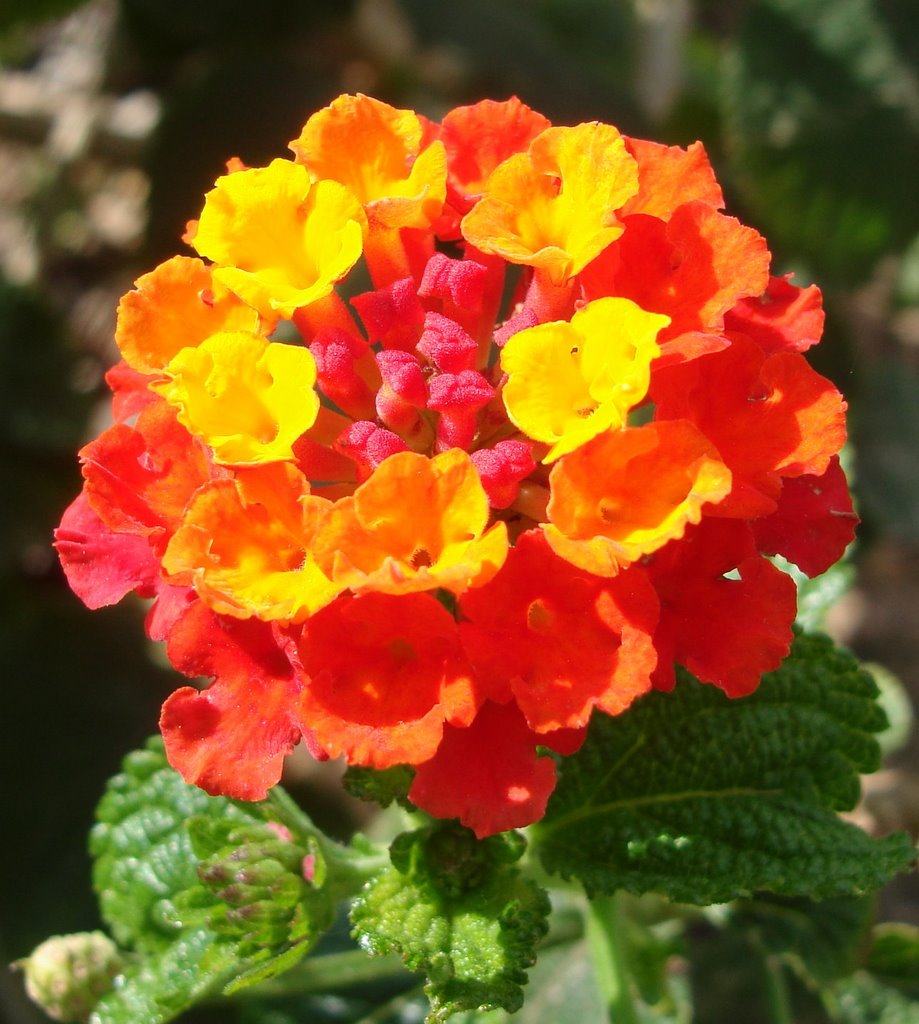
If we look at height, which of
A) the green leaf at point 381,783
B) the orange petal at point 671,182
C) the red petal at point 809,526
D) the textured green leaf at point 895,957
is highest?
the orange petal at point 671,182

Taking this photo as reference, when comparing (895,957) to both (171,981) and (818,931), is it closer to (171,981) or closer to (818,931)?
(818,931)

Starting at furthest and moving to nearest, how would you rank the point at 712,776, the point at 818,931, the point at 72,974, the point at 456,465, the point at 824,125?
the point at 824,125 → the point at 818,931 → the point at 72,974 → the point at 712,776 → the point at 456,465

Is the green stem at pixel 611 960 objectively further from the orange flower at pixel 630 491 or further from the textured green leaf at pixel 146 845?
the orange flower at pixel 630 491

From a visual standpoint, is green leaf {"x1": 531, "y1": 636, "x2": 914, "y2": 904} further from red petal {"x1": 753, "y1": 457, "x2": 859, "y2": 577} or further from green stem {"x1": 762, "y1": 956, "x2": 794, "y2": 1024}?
green stem {"x1": 762, "y1": 956, "x2": 794, "y2": 1024}

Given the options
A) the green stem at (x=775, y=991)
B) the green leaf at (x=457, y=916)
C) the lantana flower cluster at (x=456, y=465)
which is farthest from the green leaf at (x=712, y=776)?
the green stem at (x=775, y=991)

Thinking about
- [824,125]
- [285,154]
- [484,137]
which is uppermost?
[824,125]

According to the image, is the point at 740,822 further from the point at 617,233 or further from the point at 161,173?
the point at 161,173

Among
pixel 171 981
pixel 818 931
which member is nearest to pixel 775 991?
pixel 818 931
